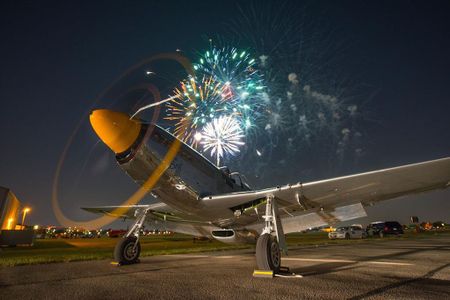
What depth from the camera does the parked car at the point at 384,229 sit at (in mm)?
37109

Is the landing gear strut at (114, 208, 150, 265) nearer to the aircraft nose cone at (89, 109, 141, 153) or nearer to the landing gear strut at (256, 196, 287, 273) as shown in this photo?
the aircraft nose cone at (89, 109, 141, 153)

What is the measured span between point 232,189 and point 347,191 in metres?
3.76

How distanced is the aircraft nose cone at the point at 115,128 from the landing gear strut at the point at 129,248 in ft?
10.8

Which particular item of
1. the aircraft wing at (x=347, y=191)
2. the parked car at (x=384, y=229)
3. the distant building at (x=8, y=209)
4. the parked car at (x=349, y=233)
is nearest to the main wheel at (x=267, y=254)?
the aircraft wing at (x=347, y=191)

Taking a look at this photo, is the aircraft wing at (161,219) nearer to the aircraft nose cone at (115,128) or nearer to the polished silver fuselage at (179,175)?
the polished silver fuselage at (179,175)

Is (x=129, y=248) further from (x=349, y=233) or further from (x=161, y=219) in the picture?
(x=349, y=233)

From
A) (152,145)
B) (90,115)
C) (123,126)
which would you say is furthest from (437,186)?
(90,115)

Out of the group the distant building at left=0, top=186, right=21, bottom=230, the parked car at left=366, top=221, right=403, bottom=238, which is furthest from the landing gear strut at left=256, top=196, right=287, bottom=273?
the parked car at left=366, top=221, right=403, bottom=238

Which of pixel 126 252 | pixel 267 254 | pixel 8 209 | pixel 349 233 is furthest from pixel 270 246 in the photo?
pixel 349 233

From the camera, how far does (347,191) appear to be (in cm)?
691

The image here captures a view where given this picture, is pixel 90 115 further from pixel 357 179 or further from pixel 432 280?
pixel 432 280

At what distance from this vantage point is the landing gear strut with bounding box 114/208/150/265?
7.89 meters

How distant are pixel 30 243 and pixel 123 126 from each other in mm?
19945

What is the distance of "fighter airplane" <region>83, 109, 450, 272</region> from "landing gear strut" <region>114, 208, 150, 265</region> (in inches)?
1.1
